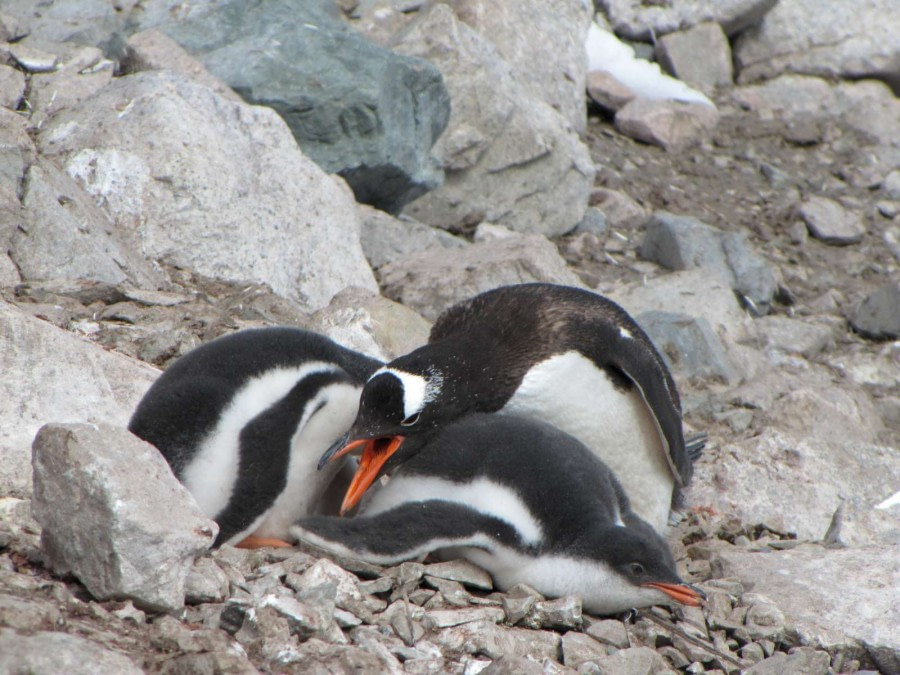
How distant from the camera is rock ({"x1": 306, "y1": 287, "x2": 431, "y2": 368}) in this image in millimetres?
5346

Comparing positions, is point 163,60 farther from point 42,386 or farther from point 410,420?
point 410,420

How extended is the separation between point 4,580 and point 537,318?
7.17ft

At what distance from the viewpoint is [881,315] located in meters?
8.96

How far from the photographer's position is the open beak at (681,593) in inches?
132

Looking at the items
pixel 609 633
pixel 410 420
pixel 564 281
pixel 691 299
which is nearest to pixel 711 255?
pixel 691 299

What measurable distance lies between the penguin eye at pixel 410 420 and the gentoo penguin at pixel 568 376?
0.07 metres

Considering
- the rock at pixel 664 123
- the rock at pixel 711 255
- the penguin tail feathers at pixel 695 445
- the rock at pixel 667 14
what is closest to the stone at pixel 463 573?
the penguin tail feathers at pixel 695 445

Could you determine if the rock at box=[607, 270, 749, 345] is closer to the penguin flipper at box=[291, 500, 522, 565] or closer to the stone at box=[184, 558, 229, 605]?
the penguin flipper at box=[291, 500, 522, 565]

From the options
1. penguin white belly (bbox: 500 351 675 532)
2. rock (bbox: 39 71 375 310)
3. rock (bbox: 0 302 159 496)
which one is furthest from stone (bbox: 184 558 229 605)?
rock (bbox: 39 71 375 310)

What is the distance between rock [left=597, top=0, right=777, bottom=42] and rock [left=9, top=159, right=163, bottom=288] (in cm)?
840

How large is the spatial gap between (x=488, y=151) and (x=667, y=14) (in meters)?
4.60

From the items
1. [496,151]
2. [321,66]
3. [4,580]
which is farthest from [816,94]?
[4,580]

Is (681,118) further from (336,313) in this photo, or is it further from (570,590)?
(570,590)

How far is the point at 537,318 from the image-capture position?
4367 mm
